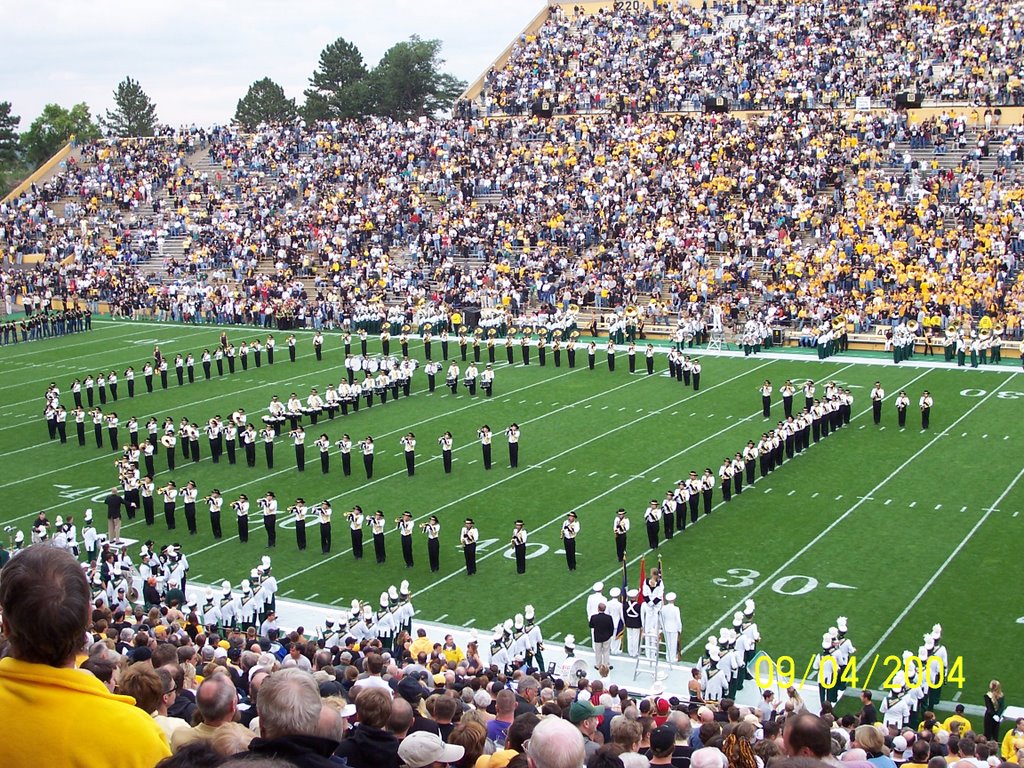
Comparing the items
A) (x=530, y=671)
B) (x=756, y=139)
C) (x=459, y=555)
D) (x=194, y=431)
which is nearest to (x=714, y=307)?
(x=756, y=139)

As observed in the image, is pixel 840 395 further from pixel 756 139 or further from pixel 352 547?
pixel 756 139

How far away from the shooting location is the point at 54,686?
275 centimetres

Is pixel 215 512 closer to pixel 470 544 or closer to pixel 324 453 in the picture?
pixel 324 453

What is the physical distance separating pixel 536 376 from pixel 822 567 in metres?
13.1

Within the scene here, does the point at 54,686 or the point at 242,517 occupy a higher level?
the point at 54,686

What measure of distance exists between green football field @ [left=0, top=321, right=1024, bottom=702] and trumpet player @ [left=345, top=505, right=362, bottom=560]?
156 mm

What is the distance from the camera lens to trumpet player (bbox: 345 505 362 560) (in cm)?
1602

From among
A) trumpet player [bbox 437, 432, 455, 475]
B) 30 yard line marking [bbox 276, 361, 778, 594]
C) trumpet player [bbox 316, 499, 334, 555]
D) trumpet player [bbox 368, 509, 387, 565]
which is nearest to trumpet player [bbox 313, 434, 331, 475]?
30 yard line marking [bbox 276, 361, 778, 594]

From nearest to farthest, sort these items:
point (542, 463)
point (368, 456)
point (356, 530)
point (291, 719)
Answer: point (291, 719)
point (356, 530)
point (368, 456)
point (542, 463)

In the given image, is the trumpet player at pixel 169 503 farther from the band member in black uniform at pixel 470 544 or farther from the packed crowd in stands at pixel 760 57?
the packed crowd in stands at pixel 760 57

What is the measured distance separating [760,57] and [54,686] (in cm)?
4314

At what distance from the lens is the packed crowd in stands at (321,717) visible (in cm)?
273

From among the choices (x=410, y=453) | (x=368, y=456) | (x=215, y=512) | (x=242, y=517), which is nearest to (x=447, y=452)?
(x=410, y=453)

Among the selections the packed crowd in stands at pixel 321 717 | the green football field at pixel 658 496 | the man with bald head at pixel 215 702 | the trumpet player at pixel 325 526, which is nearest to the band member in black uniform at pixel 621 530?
the green football field at pixel 658 496
